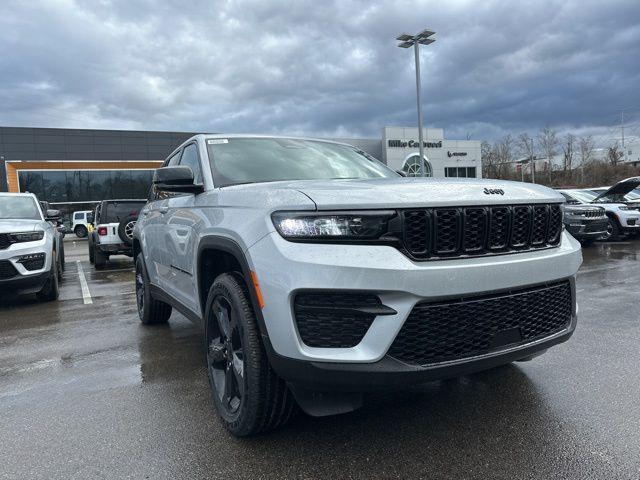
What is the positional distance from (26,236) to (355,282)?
21.1ft

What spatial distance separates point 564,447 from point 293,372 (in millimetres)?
1486

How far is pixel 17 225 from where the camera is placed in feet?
23.0

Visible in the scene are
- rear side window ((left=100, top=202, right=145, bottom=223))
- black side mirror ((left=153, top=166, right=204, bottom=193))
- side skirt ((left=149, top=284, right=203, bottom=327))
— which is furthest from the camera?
rear side window ((left=100, top=202, right=145, bottom=223))

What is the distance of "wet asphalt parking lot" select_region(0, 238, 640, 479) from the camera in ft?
8.02

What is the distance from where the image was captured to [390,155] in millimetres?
39375

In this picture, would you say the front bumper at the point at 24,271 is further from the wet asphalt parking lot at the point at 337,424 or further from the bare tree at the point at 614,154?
the bare tree at the point at 614,154

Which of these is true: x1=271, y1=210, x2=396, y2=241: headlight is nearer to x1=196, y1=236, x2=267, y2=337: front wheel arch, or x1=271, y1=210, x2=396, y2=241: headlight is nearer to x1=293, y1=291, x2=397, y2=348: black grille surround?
x1=293, y1=291, x2=397, y2=348: black grille surround

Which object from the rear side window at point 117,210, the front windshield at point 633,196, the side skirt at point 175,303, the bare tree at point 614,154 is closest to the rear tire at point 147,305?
the side skirt at point 175,303

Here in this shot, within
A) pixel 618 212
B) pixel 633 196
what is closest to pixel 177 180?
pixel 618 212

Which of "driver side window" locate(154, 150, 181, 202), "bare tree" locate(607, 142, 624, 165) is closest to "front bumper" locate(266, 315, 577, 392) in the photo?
"driver side window" locate(154, 150, 181, 202)

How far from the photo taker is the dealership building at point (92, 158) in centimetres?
3578

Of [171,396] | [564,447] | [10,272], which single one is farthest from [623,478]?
[10,272]

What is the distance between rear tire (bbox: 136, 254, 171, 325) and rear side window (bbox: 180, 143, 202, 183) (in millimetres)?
1507

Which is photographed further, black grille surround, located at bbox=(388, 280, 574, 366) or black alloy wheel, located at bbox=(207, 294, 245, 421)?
black alloy wheel, located at bbox=(207, 294, 245, 421)
